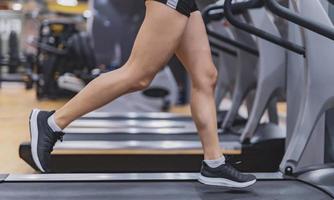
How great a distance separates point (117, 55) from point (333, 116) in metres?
5.74

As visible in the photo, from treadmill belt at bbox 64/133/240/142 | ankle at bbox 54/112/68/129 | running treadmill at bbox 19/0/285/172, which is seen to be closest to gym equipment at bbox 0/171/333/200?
ankle at bbox 54/112/68/129

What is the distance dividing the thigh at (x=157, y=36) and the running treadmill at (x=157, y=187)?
0.48 m

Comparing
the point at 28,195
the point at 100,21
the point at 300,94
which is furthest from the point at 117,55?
the point at 28,195

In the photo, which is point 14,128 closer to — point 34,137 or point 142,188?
point 34,137

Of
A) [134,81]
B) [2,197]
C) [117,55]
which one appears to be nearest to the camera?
[2,197]

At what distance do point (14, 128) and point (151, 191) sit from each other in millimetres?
3161

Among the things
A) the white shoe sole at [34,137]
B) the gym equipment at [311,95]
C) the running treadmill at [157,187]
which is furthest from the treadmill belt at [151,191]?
the gym equipment at [311,95]

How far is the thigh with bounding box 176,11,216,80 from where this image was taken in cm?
210

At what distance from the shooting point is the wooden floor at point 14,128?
3.11 metres

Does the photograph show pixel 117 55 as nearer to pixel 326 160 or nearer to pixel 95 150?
pixel 95 150

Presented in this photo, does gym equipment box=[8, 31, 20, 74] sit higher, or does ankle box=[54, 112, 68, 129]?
ankle box=[54, 112, 68, 129]

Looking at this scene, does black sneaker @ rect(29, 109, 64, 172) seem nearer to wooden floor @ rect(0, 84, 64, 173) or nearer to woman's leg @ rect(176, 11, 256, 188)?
woman's leg @ rect(176, 11, 256, 188)

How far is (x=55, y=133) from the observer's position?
209 centimetres

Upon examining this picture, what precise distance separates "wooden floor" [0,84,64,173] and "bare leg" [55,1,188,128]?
1.07 meters
